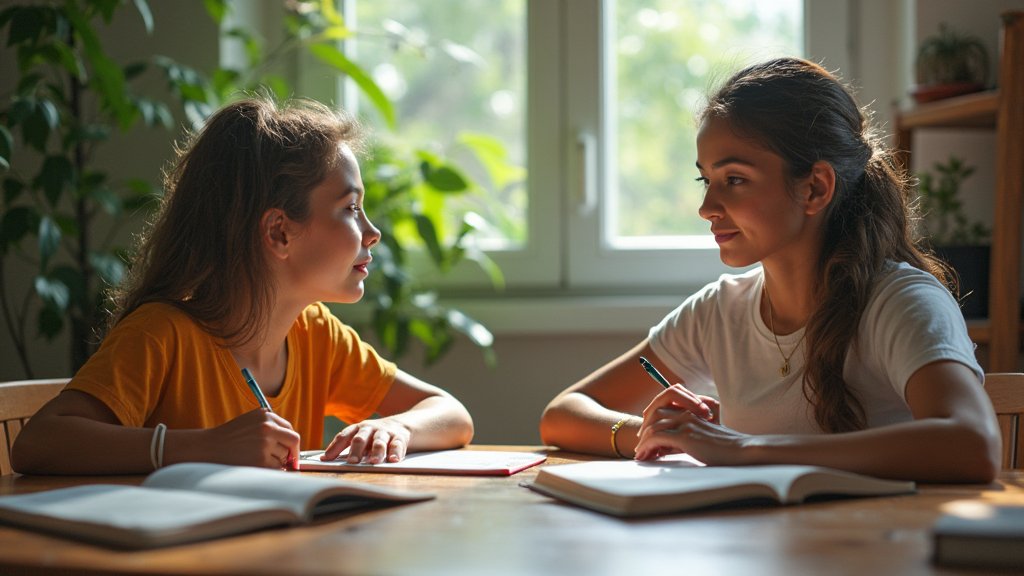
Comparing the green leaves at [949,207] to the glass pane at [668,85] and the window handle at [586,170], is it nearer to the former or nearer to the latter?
the glass pane at [668,85]

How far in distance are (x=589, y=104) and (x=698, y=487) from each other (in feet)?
6.14

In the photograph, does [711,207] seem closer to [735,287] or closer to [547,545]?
[735,287]

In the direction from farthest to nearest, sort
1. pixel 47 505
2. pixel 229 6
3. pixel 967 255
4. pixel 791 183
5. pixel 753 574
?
pixel 229 6 → pixel 967 255 → pixel 791 183 → pixel 47 505 → pixel 753 574

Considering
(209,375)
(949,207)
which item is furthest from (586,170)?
(209,375)

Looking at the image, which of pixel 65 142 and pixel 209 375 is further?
pixel 65 142

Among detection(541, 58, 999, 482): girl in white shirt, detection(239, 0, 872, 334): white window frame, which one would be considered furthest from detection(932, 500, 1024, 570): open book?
detection(239, 0, 872, 334): white window frame

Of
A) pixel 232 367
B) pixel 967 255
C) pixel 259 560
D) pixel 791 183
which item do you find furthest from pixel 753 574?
pixel 967 255

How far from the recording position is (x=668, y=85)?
2.79 m

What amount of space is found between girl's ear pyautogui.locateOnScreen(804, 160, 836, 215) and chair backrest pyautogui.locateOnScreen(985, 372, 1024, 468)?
0.34 metres

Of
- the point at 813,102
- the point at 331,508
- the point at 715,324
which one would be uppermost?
the point at 813,102

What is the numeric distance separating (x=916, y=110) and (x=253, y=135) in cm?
156

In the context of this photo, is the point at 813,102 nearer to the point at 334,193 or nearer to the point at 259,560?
the point at 334,193

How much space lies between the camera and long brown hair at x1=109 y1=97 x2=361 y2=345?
1515mm

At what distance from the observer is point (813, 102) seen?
1473 mm
